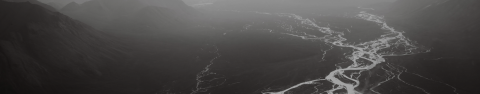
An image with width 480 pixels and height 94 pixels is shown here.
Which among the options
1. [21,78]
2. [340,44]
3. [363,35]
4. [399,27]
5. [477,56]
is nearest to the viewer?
[21,78]

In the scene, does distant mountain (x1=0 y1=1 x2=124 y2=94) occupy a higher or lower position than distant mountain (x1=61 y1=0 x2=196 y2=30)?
lower

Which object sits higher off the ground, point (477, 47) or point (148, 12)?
point (148, 12)

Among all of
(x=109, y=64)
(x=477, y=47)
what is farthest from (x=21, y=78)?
(x=477, y=47)

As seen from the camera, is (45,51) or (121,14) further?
(121,14)

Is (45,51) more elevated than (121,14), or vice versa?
(121,14)

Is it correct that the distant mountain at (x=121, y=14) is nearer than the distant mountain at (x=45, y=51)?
No

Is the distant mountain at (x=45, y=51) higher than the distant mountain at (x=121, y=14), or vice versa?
the distant mountain at (x=121, y=14)

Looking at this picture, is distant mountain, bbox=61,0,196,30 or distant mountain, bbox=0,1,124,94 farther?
distant mountain, bbox=61,0,196,30

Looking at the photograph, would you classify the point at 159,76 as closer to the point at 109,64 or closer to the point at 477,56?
the point at 109,64
